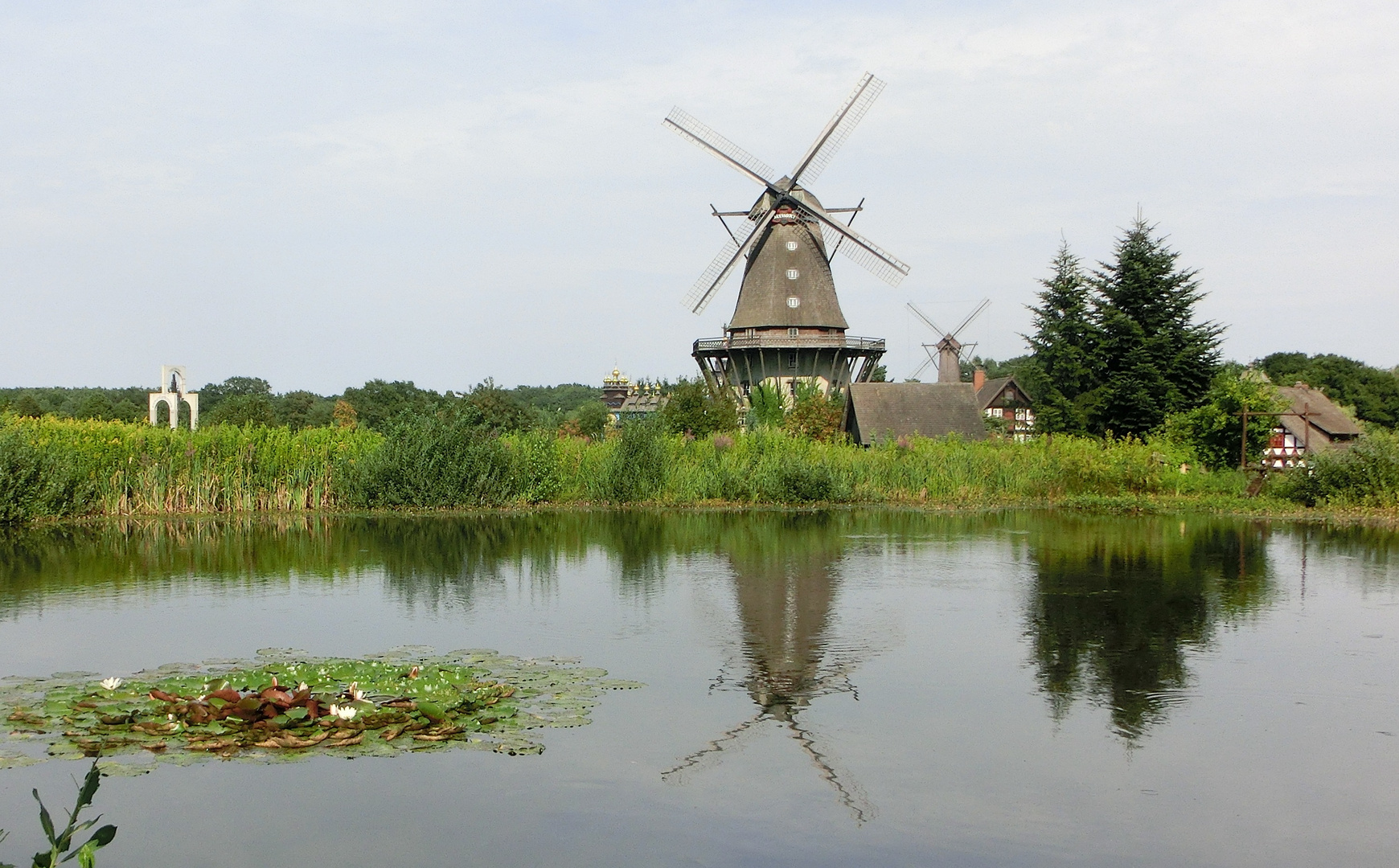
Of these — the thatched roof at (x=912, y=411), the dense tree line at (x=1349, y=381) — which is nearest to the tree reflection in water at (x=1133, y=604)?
the thatched roof at (x=912, y=411)

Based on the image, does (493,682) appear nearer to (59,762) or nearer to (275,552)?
(59,762)

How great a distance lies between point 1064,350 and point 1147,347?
2.83 meters

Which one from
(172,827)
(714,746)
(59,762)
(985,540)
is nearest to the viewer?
(172,827)

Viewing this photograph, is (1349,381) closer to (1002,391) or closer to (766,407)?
(1002,391)

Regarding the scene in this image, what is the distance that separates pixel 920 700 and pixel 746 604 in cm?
414

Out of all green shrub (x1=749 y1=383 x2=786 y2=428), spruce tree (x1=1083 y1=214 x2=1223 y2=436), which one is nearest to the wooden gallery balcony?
green shrub (x1=749 y1=383 x2=786 y2=428)

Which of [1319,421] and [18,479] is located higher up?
[1319,421]

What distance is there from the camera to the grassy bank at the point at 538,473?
21734mm

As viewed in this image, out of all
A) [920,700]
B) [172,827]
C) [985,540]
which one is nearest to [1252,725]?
[920,700]

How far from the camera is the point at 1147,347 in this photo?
32812mm

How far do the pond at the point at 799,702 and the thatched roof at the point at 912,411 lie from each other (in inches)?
767

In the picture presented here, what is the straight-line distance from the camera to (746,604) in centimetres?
1241

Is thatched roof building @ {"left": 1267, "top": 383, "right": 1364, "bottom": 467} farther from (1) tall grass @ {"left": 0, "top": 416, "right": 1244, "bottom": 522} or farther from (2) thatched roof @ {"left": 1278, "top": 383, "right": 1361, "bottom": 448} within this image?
(1) tall grass @ {"left": 0, "top": 416, "right": 1244, "bottom": 522}

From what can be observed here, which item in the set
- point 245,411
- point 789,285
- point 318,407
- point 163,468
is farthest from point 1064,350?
point 318,407
